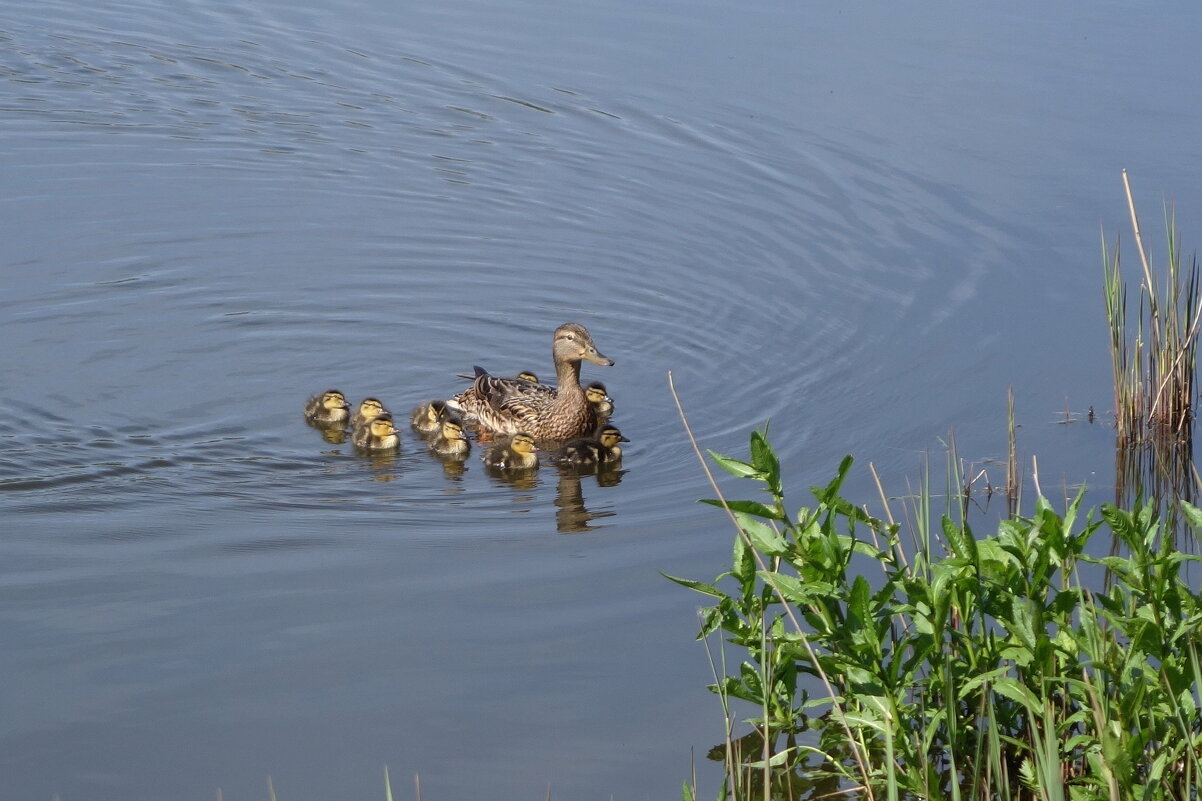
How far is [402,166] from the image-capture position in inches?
425

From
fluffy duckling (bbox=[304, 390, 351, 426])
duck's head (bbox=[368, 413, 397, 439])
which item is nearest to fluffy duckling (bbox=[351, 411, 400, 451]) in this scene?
duck's head (bbox=[368, 413, 397, 439])

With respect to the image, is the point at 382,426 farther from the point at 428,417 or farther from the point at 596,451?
the point at 596,451

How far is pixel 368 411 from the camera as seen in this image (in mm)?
7277

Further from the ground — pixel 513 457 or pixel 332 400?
pixel 332 400

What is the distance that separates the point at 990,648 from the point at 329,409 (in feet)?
14.5

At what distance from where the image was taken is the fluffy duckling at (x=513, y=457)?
23.8 ft

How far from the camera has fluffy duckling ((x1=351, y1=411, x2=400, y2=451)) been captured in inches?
282

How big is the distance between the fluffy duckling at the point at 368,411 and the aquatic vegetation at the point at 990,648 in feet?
12.1

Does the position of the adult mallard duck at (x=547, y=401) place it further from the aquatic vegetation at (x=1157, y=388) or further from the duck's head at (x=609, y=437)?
the aquatic vegetation at (x=1157, y=388)

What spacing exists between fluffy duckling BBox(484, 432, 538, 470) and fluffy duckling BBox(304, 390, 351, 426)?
72cm

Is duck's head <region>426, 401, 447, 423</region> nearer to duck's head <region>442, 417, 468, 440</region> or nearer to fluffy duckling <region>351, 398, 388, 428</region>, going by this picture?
duck's head <region>442, 417, 468, 440</region>

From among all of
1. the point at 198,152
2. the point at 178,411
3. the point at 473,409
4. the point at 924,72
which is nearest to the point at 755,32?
the point at 924,72

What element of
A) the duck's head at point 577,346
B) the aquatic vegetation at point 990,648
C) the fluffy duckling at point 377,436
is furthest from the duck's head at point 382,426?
the aquatic vegetation at point 990,648

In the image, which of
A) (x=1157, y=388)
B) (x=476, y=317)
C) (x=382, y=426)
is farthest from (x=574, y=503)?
(x=1157, y=388)
